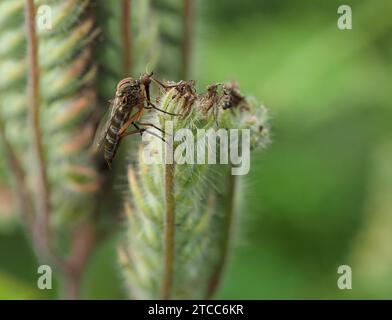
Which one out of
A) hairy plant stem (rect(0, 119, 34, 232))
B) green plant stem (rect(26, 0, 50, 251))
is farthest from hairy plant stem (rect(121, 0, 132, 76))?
hairy plant stem (rect(0, 119, 34, 232))

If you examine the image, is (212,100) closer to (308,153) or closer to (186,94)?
(186,94)

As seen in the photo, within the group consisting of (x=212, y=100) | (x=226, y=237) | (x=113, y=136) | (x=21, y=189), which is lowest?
(x=226, y=237)

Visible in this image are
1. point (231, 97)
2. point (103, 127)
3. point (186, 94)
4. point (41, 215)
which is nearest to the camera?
point (186, 94)

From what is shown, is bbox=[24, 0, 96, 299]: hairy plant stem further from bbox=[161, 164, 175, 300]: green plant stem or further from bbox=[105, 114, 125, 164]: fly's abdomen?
bbox=[161, 164, 175, 300]: green plant stem

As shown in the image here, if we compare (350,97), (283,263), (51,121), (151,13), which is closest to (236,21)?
(350,97)

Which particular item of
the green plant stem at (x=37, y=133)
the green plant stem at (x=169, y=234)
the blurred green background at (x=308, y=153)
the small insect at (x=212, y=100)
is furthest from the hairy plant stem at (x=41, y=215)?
the blurred green background at (x=308, y=153)

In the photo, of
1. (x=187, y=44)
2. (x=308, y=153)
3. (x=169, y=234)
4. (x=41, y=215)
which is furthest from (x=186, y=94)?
(x=308, y=153)

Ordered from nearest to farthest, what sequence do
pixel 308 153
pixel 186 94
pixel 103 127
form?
pixel 186 94 → pixel 103 127 → pixel 308 153
